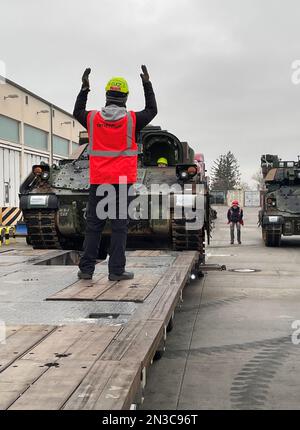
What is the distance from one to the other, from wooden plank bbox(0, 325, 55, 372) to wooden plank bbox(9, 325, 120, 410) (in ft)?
0.30

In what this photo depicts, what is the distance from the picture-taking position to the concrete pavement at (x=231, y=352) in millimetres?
3717

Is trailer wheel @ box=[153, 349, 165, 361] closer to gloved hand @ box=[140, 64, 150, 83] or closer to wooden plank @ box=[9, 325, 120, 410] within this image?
wooden plank @ box=[9, 325, 120, 410]

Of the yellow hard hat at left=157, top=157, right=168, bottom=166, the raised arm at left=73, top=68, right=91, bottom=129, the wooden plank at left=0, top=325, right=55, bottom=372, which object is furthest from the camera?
the yellow hard hat at left=157, top=157, right=168, bottom=166

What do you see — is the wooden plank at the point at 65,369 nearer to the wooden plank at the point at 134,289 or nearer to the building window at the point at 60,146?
the wooden plank at the point at 134,289

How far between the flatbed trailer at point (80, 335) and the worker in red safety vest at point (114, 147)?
0.58 meters

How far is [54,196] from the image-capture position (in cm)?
927

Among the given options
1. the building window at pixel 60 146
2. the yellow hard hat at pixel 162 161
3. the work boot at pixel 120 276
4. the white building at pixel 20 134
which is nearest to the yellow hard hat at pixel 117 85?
the work boot at pixel 120 276

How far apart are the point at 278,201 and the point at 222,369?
12347mm

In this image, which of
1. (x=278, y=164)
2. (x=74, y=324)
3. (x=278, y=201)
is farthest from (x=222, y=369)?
(x=278, y=164)

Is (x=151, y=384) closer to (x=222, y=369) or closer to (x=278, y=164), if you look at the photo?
(x=222, y=369)

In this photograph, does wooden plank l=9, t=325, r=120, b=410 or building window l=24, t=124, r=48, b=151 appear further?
building window l=24, t=124, r=48, b=151

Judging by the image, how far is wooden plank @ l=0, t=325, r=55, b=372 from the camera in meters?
2.92

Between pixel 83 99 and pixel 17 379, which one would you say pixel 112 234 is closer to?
pixel 83 99

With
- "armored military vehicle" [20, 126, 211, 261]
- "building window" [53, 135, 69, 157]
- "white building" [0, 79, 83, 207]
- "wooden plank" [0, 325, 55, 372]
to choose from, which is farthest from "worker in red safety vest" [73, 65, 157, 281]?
"building window" [53, 135, 69, 157]
